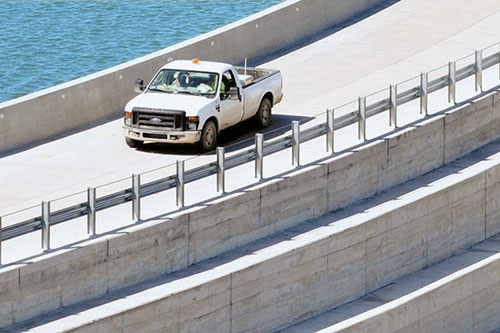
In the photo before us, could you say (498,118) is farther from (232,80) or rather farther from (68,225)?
(68,225)

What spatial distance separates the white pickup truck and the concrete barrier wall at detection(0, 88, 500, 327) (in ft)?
9.63

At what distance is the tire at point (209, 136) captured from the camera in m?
26.2

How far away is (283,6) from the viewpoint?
36000 mm

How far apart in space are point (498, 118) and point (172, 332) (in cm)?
1233

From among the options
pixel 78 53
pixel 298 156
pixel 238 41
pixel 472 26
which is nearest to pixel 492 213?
pixel 298 156

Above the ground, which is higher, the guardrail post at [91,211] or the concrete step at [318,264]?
the guardrail post at [91,211]

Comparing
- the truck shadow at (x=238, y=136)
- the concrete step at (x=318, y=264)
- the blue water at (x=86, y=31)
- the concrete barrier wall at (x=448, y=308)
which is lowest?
the blue water at (x=86, y=31)

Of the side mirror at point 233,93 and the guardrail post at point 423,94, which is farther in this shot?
the guardrail post at point 423,94

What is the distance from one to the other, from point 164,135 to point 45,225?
6767mm

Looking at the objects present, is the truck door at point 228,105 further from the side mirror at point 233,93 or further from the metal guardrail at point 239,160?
the metal guardrail at point 239,160

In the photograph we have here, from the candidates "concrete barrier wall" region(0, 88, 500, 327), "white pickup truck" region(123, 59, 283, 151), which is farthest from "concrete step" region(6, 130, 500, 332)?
"white pickup truck" region(123, 59, 283, 151)

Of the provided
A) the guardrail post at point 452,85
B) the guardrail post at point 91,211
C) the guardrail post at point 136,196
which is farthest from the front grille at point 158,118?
the guardrail post at point 452,85

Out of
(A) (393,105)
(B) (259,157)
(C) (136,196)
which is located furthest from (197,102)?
(C) (136,196)

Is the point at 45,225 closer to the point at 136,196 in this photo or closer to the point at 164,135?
the point at 136,196
